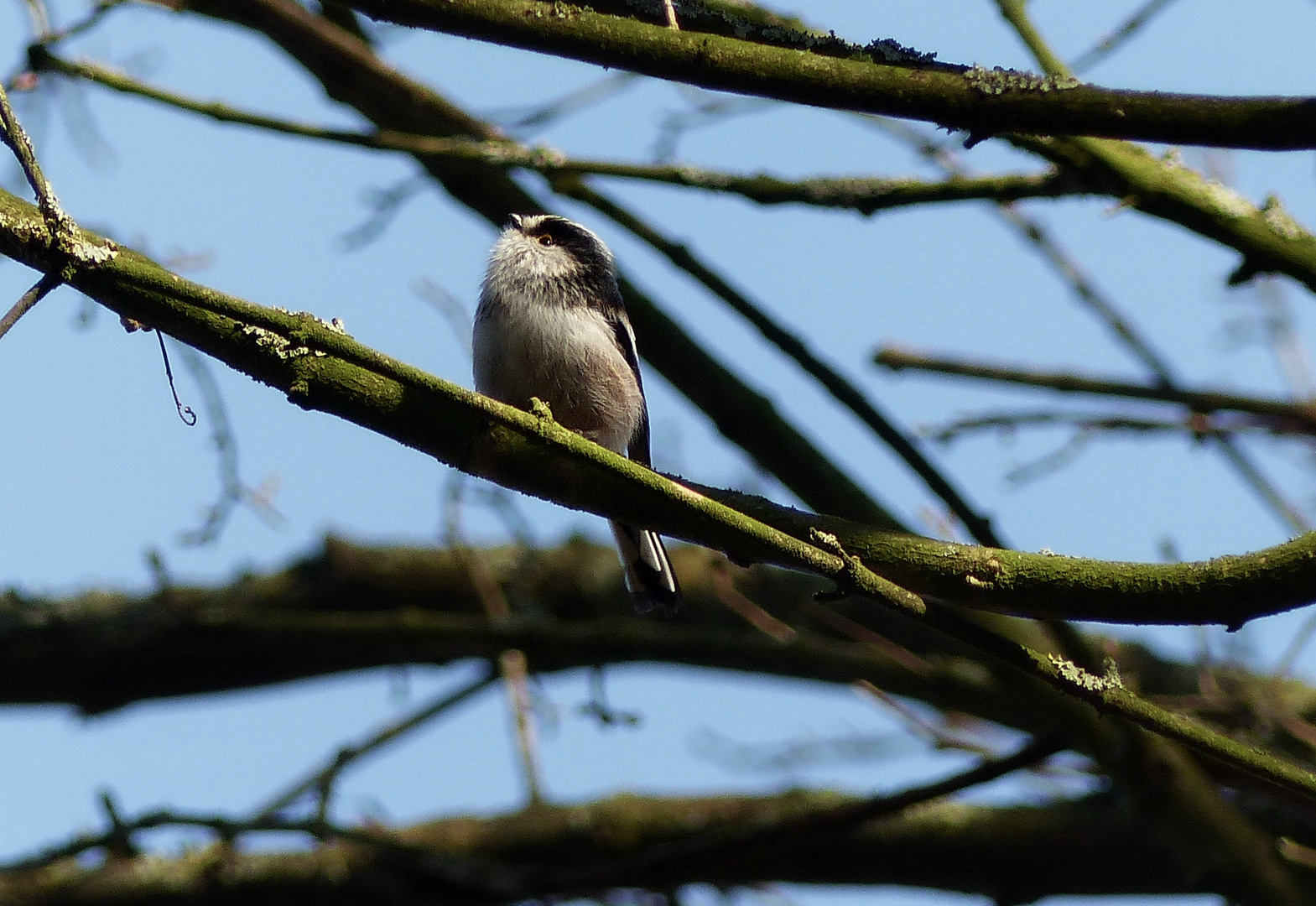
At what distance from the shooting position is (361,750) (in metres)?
5.56

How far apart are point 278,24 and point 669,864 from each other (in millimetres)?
3672

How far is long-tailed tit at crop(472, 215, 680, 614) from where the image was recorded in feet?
14.9

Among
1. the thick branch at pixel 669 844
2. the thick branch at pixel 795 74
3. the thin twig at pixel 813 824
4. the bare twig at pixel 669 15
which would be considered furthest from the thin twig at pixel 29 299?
the thick branch at pixel 669 844

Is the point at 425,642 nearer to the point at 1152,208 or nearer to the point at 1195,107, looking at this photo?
the point at 1152,208

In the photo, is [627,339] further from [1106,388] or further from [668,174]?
[1106,388]

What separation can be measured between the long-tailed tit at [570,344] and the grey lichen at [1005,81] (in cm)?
201

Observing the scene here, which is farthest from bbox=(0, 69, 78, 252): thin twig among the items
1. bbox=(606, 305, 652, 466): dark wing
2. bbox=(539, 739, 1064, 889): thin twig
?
bbox=(539, 739, 1064, 889): thin twig

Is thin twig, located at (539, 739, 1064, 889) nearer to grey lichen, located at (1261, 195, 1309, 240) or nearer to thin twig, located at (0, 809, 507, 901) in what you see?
thin twig, located at (0, 809, 507, 901)

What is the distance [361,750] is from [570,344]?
7.25 feet

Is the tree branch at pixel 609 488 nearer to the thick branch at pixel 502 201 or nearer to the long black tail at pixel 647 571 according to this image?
the thick branch at pixel 502 201

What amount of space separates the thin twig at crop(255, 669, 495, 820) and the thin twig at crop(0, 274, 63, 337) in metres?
3.09

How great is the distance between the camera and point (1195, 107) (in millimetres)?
2795

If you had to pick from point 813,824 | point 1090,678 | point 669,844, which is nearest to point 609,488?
point 1090,678

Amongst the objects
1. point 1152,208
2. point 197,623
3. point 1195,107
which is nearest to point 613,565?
point 197,623
